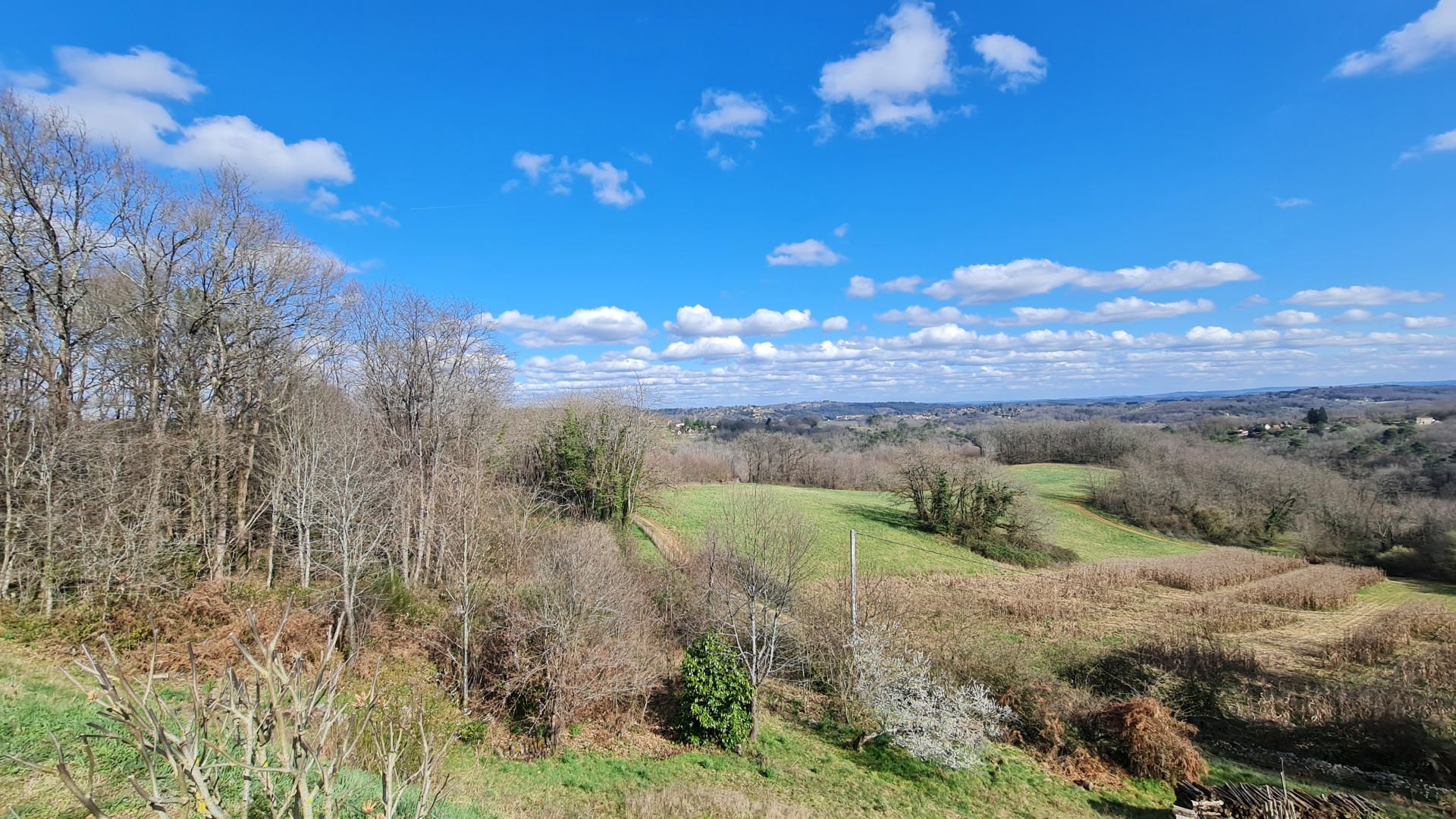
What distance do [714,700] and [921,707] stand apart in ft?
16.8

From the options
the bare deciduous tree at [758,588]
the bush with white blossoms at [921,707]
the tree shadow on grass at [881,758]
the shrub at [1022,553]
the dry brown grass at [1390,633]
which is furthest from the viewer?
the shrub at [1022,553]

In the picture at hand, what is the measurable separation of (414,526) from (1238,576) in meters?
42.5

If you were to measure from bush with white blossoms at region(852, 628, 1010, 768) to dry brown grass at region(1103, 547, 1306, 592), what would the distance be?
72.2 ft

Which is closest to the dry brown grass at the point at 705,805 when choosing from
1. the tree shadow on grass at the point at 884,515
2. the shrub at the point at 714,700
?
the shrub at the point at 714,700

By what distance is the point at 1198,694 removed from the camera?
1739cm

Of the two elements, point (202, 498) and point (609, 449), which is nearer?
point (202, 498)

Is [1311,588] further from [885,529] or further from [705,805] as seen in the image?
[705,805]

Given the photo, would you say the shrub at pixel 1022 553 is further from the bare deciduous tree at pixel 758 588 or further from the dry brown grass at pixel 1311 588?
the bare deciduous tree at pixel 758 588

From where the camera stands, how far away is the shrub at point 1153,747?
14.1 meters

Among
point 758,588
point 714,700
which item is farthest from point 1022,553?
point 714,700

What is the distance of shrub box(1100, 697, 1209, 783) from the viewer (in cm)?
1409

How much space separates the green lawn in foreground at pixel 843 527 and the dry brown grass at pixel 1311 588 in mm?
12804

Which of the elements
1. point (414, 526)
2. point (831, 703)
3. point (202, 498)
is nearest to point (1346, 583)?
point (831, 703)

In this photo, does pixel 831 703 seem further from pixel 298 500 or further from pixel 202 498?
pixel 202 498
